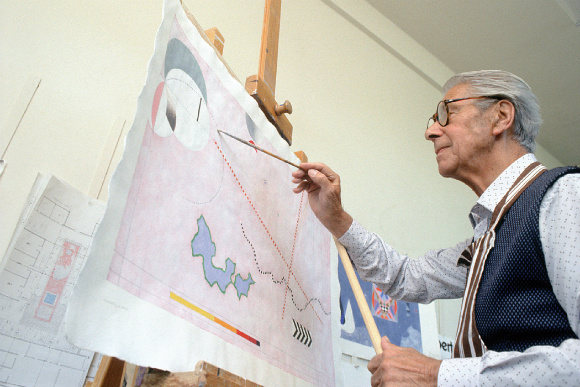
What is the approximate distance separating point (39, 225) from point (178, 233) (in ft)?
0.99

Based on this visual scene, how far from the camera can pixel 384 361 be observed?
0.69m

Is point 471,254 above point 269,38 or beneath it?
beneath

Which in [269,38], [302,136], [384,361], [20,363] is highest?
[302,136]

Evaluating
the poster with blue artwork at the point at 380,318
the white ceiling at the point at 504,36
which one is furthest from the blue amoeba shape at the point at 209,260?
the white ceiling at the point at 504,36

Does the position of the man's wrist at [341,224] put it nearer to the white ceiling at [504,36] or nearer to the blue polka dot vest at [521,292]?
the blue polka dot vest at [521,292]

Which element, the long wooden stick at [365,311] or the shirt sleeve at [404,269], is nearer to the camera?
the long wooden stick at [365,311]

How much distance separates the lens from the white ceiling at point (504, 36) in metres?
2.43

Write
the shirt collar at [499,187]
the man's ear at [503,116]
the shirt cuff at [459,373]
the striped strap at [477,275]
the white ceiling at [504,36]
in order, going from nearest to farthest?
the shirt cuff at [459,373] → the striped strap at [477,275] → the shirt collar at [499,187] → the man's ear at [503,116] → the white ceiling at [504,36]

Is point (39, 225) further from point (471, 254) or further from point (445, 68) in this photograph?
point (445, 68)

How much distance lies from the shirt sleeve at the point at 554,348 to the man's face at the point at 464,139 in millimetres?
303

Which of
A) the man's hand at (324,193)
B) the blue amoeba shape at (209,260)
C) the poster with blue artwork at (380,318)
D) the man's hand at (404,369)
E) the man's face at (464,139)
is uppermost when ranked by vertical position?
the man's face at (464,139)

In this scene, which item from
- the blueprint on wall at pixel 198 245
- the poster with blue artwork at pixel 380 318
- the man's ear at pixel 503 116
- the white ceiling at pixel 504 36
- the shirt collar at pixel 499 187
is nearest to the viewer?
the blueprint on wall at pixel 198 245

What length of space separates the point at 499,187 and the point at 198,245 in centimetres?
59

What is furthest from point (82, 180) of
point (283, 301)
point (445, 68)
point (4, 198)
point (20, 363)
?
point (445, 68)
